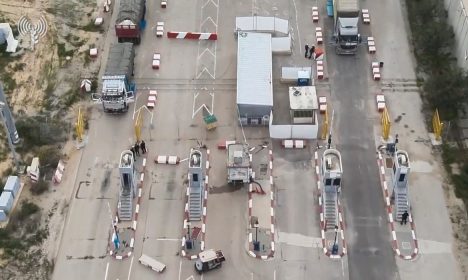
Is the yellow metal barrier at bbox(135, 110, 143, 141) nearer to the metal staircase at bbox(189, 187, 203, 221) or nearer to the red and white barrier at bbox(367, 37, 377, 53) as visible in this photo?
the metal staircase at bbox(189, 187, 203, 221)

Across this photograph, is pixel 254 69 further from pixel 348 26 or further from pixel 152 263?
pixel 152 263

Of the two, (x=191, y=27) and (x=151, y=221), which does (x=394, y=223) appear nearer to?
(x=151, y=221)

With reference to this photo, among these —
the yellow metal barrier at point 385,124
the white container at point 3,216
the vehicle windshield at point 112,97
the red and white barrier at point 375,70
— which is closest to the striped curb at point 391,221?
the yellow metal barrier at point 385,124

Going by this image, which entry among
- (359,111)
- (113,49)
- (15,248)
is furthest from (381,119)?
(15,248)

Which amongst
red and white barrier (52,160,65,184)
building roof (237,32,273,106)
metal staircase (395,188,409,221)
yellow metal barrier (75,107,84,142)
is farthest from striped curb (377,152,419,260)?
red and white barrier (52,160,65,184)

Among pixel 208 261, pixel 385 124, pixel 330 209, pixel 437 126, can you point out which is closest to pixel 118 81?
pixel 208 261

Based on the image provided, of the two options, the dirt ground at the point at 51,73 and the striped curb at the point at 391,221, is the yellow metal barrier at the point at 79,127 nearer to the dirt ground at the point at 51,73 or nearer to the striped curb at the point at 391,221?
the dirt ground at the point at 51,73
